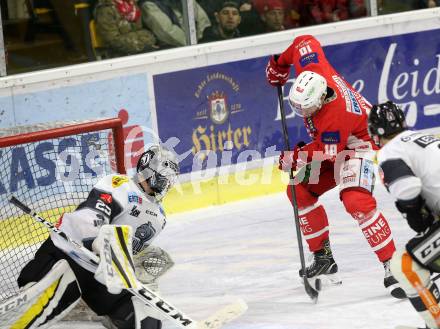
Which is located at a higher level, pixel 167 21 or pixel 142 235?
pixel 167 21

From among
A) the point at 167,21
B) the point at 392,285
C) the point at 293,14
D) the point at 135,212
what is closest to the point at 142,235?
the point at 135,212

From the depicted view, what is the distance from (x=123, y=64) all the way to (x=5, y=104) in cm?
81

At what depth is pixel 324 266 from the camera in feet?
18.3

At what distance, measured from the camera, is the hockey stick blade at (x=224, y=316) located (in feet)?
15.4

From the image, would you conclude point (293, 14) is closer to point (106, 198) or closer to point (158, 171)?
point (158, 171)

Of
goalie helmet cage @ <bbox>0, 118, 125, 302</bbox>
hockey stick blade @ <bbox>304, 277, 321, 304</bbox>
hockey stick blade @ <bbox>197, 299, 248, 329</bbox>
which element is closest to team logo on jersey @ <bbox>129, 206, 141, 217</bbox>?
hockey stick blade @ <bbox>197, 299, 248, 329</bbox>

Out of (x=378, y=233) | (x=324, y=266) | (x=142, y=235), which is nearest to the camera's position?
(x=142, y=235)

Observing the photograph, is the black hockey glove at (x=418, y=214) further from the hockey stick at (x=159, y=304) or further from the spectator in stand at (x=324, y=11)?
the spectator in stand at (x=324, y=11)

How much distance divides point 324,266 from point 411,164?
57.5 inches

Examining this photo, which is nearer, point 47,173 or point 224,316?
point 224,316

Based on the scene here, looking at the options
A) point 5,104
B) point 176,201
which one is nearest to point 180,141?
point 176,201

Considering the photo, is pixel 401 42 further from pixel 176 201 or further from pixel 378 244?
pixel 378 244

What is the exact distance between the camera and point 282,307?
5348 millimetres

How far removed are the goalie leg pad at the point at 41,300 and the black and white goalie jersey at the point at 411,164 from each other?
4.44 ft
